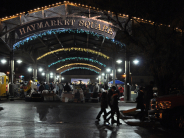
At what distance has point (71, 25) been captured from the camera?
21.8 m

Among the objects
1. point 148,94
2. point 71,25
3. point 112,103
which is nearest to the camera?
point 112,103

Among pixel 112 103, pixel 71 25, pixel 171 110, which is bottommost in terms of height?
pixel 171 110

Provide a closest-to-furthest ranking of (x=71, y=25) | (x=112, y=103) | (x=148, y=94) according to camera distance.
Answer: (x=112, y=103)
(x=148, y=94)
(x=71, y=25)

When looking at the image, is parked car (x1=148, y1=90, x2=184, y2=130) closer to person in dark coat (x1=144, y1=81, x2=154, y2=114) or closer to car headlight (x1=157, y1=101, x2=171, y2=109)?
car headlight (x1=157, y1=101, x2=171, y2=109)

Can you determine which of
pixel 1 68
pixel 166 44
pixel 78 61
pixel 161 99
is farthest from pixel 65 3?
pixel 1 68

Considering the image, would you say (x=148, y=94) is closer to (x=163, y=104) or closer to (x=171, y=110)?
(x=163, y=104)

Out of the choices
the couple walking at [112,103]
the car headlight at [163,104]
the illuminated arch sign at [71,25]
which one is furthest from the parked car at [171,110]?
the illuminated arch sign at [71,25]

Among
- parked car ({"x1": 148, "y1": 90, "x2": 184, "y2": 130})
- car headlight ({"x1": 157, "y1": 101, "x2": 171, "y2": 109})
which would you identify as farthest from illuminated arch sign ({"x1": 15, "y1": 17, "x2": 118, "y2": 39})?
parked car ({"x1": 148, "y1": 90, "x2": 184, "y2": 130})

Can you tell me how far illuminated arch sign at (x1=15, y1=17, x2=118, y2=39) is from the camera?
71.5ft

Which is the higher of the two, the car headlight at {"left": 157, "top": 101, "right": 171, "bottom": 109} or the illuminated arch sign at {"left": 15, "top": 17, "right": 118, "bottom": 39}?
the illuminated arch sign at {"left": 15, "top": 17, "right": 118, "bottom": 39}

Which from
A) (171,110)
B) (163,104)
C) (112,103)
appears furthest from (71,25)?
(171,110)

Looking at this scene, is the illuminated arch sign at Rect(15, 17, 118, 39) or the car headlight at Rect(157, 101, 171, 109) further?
the illuminated arch sign at Rect(15, 17, 118, 39)

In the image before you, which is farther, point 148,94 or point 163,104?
point 148,94

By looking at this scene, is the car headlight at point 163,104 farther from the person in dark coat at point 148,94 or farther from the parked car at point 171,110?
the person in dark coat at point 148,94
